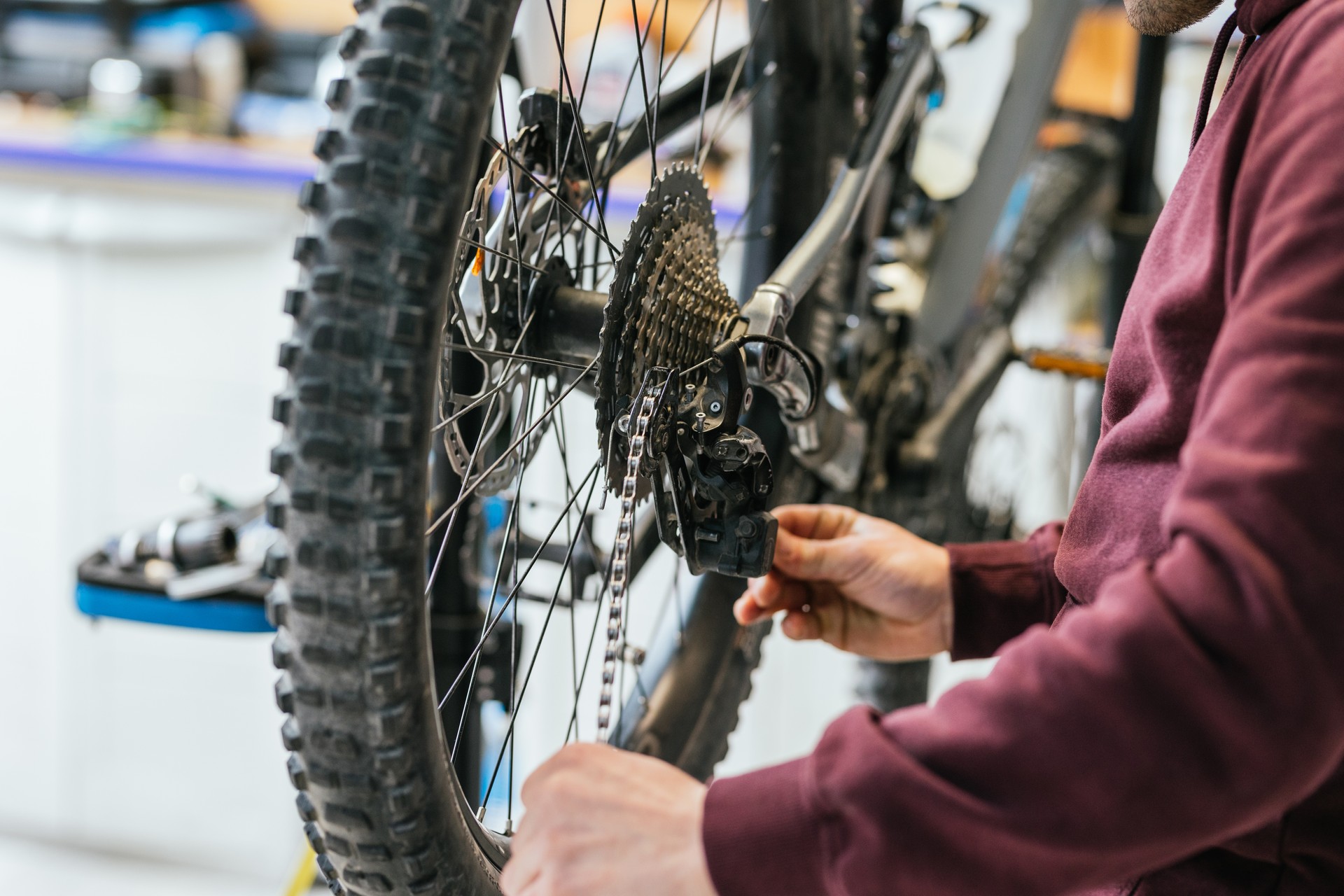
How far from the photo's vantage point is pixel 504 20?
443 mm

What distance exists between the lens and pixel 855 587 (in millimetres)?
752

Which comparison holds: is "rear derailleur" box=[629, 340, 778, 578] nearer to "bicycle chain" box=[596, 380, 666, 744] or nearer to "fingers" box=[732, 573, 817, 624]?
"bicycle chain" box=[596, 380, 666, 744]

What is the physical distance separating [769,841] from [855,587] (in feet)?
1.18

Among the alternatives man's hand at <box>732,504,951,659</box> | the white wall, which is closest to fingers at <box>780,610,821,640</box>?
man's hand at <box>732,504,951,659</box>

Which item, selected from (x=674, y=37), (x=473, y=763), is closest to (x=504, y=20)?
(x=473, y=763)

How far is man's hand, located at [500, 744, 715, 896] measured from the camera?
42 cm

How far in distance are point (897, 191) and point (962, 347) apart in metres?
0.24

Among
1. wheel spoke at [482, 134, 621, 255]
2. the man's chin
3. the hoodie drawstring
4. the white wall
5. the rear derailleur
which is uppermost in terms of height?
the man's chin

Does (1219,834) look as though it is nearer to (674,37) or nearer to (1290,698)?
(1290,698)

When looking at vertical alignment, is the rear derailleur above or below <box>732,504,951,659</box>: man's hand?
above

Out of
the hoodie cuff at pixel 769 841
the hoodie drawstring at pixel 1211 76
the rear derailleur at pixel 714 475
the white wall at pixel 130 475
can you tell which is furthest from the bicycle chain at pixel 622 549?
the white wall at pixel 130 475

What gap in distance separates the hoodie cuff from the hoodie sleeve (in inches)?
14.1

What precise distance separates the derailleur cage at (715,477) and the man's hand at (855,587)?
0.13 metres

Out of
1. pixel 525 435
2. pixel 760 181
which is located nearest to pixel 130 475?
pixel 760 181
